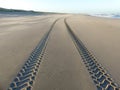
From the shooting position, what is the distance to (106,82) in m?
4.05

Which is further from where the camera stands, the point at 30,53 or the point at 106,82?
the point at 30,53

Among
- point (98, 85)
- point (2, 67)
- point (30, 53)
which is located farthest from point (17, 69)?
point (98, 85)

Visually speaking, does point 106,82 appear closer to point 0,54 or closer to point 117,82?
point 117,82

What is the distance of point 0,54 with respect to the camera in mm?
→ 6332

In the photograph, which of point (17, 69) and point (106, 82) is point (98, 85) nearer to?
point (106, 82)

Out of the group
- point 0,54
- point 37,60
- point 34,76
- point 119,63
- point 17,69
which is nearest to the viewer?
point 34,76

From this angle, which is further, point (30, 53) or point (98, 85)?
point (30, 53)

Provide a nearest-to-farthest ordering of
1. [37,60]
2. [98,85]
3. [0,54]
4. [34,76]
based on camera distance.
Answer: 1. [98,85]
2. [34,76]
3. [37,60]
4. [0,54]

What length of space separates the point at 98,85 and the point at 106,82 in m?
0.27

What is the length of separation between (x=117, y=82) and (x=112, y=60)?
1.58 meters

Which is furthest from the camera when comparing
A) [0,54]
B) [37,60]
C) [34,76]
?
[0,54]

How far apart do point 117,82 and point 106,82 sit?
250 mm

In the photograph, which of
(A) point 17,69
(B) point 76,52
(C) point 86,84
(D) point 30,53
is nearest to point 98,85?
(C) point 86,84

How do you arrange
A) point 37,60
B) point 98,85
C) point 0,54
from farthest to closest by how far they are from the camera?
point 0,54
point 37,60
point 98,85
